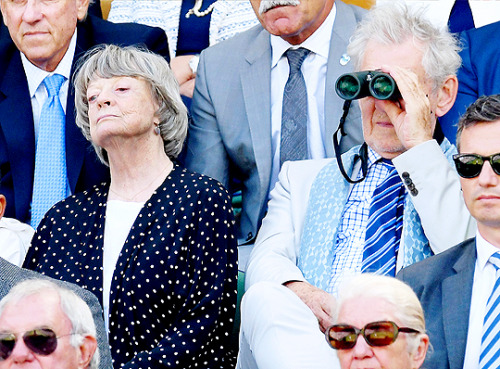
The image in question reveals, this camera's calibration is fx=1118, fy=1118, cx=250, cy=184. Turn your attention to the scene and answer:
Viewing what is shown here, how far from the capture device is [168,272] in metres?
3.45

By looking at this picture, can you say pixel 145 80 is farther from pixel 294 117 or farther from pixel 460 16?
pixel 460 16

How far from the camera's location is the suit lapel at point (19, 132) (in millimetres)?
4078

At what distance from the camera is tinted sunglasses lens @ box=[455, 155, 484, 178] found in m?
2.85

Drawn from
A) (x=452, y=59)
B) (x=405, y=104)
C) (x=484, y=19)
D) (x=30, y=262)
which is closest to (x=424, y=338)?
(x=405, y=104)

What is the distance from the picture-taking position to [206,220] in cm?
353

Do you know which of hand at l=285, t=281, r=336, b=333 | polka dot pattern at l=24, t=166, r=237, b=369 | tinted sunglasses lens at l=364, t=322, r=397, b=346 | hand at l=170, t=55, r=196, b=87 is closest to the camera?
tinted sunglasses lens at l=364, t=322, r=397, b=346

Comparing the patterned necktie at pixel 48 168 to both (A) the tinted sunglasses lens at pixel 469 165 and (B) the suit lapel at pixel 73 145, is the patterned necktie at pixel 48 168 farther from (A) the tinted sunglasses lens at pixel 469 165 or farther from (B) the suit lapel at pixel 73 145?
(A) the tinted sunglasses lens at pixel 469 165

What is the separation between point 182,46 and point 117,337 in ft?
5.49

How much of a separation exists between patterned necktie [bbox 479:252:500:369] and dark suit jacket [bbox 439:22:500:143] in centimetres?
116

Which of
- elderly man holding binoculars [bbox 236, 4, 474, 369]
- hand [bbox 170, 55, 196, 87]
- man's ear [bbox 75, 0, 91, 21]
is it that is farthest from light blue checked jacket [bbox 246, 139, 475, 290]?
man's ear [bbox 75, 0, 91, 21]

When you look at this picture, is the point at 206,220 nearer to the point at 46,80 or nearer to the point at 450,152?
the point at 450,152

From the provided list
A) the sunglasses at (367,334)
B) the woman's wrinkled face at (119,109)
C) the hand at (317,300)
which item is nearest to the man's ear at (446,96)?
the hand at (317,300)

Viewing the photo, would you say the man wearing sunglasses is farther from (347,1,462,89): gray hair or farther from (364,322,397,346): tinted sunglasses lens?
(347,1,462,89): gray hair

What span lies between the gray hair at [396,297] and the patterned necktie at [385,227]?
0.68 m
